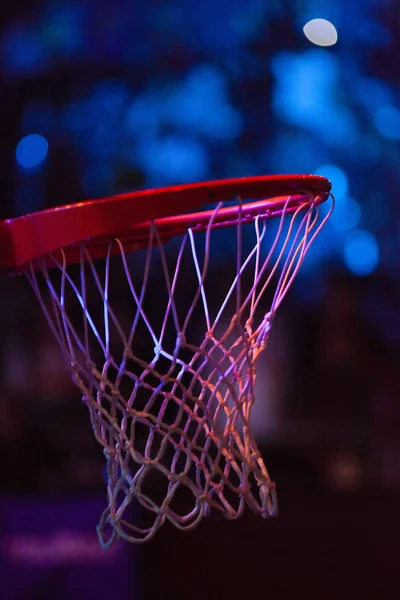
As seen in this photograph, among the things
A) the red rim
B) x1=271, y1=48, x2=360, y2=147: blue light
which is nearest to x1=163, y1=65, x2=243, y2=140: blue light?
x1=271, y1=48, x2=360, y2=147: blue light

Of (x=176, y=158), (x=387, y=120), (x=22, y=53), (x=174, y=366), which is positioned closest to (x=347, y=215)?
(x=387, y=120)

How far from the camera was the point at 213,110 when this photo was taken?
3.01 m

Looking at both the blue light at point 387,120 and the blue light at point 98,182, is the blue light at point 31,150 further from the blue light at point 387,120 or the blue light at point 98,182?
the blue light at point 387,120

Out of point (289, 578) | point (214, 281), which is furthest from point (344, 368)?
point (289, 578)

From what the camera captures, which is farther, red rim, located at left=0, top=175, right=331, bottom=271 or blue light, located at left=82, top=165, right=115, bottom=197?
blue light, located at left=82, top=165, right=115, bottom=197

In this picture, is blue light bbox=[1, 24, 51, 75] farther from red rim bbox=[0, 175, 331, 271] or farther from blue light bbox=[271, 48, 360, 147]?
red rim bbox=[0, 175, 331, 271]

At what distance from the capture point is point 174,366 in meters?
1.09

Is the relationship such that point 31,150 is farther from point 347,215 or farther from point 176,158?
point 347,215

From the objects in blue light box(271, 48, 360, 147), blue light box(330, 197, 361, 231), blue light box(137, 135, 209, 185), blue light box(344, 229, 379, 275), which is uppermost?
blue light box(271, 48, 360, 147)

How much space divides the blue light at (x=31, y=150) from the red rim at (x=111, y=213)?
6.29ft

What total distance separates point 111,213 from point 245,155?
202 centimetres

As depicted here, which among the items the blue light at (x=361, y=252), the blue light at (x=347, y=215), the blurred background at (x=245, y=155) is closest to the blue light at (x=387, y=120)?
the blurred background at (x=245, y=155)

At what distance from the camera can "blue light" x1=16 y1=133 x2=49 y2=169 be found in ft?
9.63

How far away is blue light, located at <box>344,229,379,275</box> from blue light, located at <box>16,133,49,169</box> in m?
1.25
